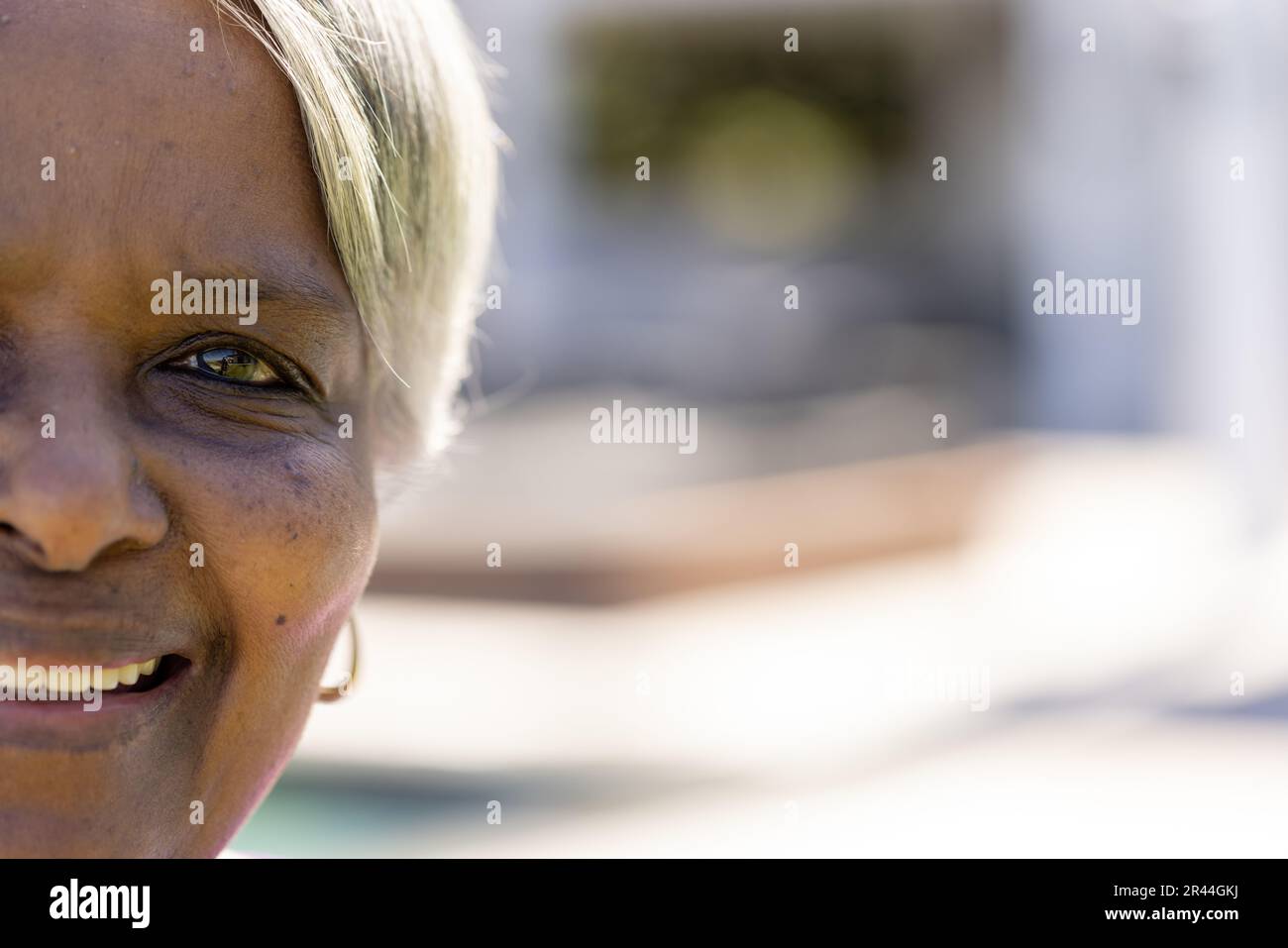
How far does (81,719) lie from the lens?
4.19 ft

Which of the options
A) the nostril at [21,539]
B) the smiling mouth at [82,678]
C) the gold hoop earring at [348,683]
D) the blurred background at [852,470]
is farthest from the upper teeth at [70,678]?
the blurred background at [852,470]

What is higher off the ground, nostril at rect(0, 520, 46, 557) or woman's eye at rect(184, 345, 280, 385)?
woman's eye at rect(184, 345, 280, 385)

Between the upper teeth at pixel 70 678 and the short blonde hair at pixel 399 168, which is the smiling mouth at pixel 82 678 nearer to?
the upper teeth at pixel 70 678

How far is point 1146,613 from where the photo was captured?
7402 millimetres

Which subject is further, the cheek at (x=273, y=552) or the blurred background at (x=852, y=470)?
the blurred background at (x=852, y=470)

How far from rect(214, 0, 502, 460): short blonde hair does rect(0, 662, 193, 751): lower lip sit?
1.49ft

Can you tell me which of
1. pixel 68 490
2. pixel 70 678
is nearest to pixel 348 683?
pixel 70 678

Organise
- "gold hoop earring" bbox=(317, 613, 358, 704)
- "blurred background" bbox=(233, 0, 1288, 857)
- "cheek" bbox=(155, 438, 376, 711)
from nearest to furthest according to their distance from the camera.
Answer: "cheek" bbox=(155, 438, 376, 711) → "gold hoop earring" bbox=(317, 613, 358, 704) → "blurred background" bbox=(233, 0, 1288, 857)

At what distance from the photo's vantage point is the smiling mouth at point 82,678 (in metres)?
1.24

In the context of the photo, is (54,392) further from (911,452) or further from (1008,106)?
(1008,106)

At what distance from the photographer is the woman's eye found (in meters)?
1.39

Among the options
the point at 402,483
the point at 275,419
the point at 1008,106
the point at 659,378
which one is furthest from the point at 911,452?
the point at 275,419

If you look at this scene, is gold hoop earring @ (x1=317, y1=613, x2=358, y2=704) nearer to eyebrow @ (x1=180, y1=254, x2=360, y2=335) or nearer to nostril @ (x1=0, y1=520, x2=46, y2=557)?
eyebrow @ (x1=180, y1=254, x2=360, y2=335)

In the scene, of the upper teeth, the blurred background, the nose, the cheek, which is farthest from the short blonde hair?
the blurred background
